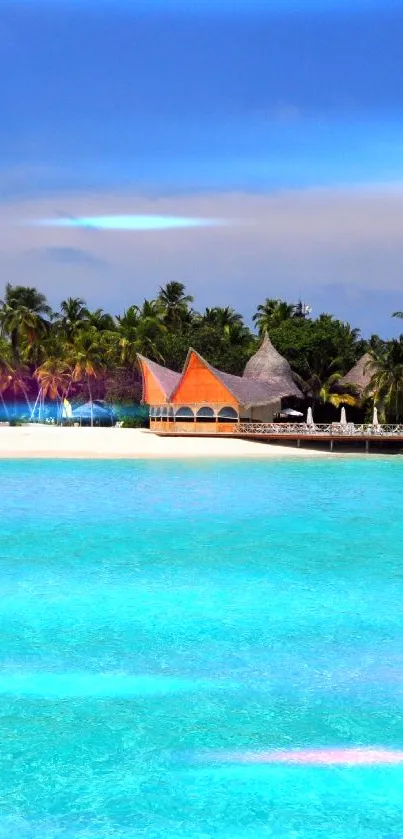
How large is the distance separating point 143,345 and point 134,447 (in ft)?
57.1

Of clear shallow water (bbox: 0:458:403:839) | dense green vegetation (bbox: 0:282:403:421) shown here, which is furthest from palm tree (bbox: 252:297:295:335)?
clear shallow water (bbox: 0:458:403:839)

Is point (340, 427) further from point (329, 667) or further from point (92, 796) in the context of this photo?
point (92, 796)

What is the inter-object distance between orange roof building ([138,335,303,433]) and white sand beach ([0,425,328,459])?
Answer: 1.67 metres

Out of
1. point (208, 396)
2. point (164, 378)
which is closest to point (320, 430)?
point (208, 396)

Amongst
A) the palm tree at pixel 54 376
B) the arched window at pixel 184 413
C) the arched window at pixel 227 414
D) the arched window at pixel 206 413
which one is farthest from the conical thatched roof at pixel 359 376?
the palm tree at pixel 54 376

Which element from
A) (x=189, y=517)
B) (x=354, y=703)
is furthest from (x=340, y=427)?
(x=354, y=703)

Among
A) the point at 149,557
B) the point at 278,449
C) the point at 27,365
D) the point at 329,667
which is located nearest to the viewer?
the point at 329,667

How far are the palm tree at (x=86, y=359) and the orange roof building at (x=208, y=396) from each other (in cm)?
1240

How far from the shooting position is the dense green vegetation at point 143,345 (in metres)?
49.6

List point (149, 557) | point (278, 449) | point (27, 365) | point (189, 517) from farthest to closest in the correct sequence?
1. point (27, 365)
2. point (278, 449)
3. point (189, 517)
4. point (149, 557)

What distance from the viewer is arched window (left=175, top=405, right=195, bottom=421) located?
4280 centimetres

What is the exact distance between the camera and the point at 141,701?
7.76 metres

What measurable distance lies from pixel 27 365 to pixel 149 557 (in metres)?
52.0

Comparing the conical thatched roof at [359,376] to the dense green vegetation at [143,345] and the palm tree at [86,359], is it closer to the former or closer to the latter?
the dense green vegetation at [143,345]
